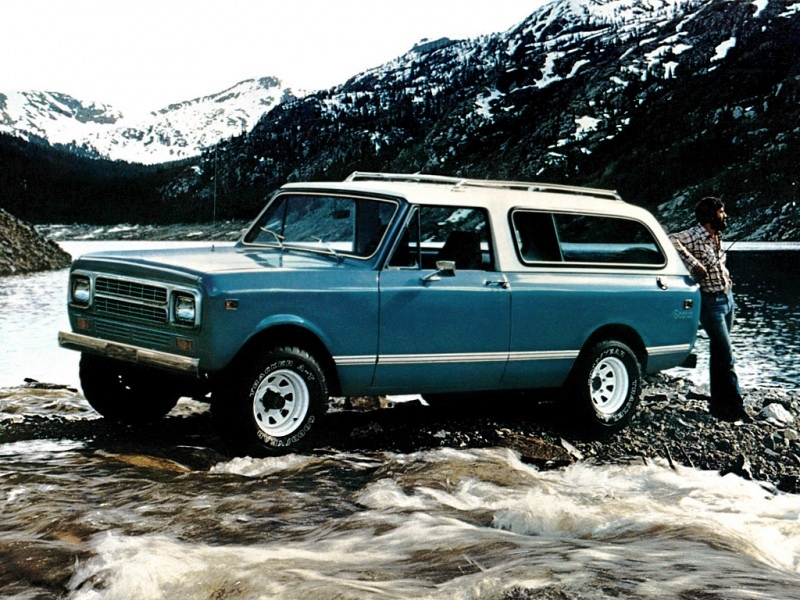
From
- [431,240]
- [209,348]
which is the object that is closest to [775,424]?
[431,240]

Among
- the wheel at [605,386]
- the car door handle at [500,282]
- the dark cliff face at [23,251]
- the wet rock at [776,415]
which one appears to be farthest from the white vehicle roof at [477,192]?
the dark cliff face at [23,251]

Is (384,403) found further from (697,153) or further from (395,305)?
(697,153)

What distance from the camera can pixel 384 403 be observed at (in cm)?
1102

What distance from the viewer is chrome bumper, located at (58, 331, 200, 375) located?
22.0ft

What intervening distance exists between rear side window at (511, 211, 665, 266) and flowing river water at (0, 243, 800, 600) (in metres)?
1.86

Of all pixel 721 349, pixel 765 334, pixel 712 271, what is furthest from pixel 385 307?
pixel 765 334

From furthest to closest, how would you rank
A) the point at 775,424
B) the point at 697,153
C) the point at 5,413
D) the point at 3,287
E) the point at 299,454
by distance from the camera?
the point at 697,153, the point at 3,287, the point at 775,424, the point at 5,413, the point at 299,454

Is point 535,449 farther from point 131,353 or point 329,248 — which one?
point 131,353

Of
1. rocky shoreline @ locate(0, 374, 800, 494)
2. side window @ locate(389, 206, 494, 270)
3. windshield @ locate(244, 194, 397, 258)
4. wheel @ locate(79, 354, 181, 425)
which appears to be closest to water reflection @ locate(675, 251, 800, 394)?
rocky shoreline @ locate(0, 374, 800, 494)

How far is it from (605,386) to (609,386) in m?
0.05

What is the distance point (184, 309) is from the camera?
22.3ft

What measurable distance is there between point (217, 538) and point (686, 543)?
2.78 m

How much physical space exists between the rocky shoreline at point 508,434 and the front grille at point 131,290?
3.92 ft

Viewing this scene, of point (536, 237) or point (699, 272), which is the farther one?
point (699, 272)
